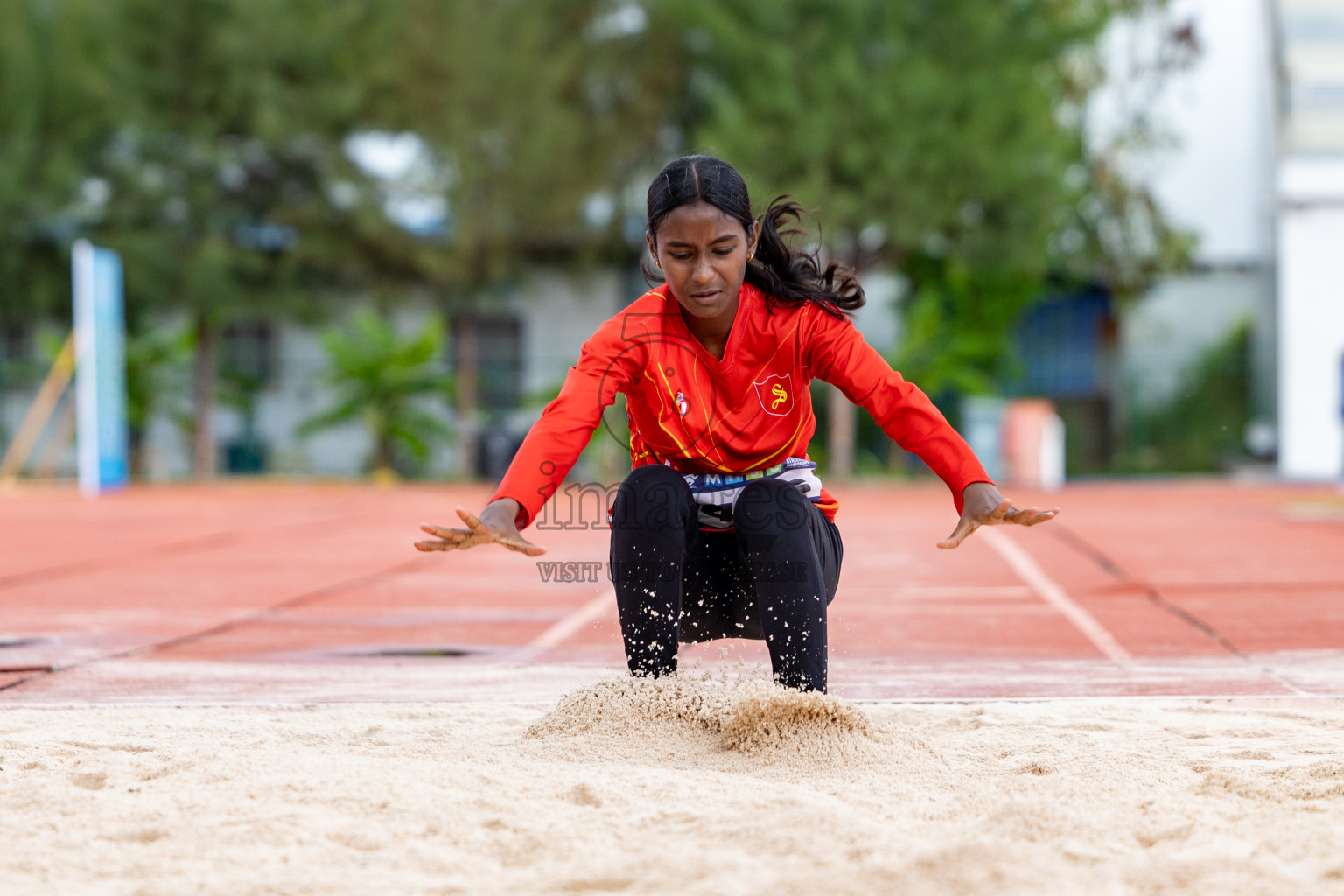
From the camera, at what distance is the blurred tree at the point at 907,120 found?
1616 centimetres

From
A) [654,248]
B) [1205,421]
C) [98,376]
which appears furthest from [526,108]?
[654,248]

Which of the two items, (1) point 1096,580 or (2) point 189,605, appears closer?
(2) point 189,605

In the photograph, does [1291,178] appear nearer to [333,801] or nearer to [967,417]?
[967,417]

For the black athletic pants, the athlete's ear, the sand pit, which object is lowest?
the sand pit

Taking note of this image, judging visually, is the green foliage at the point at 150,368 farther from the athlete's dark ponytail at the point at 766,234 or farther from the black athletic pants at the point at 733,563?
the black athletic pants at the point at 733,563

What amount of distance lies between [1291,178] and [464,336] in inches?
426

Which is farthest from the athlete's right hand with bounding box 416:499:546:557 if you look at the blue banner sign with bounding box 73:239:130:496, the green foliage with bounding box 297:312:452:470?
the green foliage with bounding box 297:312:452:470

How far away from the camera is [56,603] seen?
578cm

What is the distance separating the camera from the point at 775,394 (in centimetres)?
296

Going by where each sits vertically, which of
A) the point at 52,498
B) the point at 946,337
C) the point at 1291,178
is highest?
the point at 1291,178

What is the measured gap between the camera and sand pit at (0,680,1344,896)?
1874mm

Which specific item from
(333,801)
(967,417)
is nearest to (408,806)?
(333,801)

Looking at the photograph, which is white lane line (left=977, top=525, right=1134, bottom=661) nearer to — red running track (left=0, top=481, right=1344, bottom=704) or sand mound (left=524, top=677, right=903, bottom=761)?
red running track (left=0, top=481, right=1344, bottom=704)

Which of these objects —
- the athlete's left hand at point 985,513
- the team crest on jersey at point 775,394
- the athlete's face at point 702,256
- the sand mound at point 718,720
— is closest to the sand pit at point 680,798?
the sand mound at point 718,720
